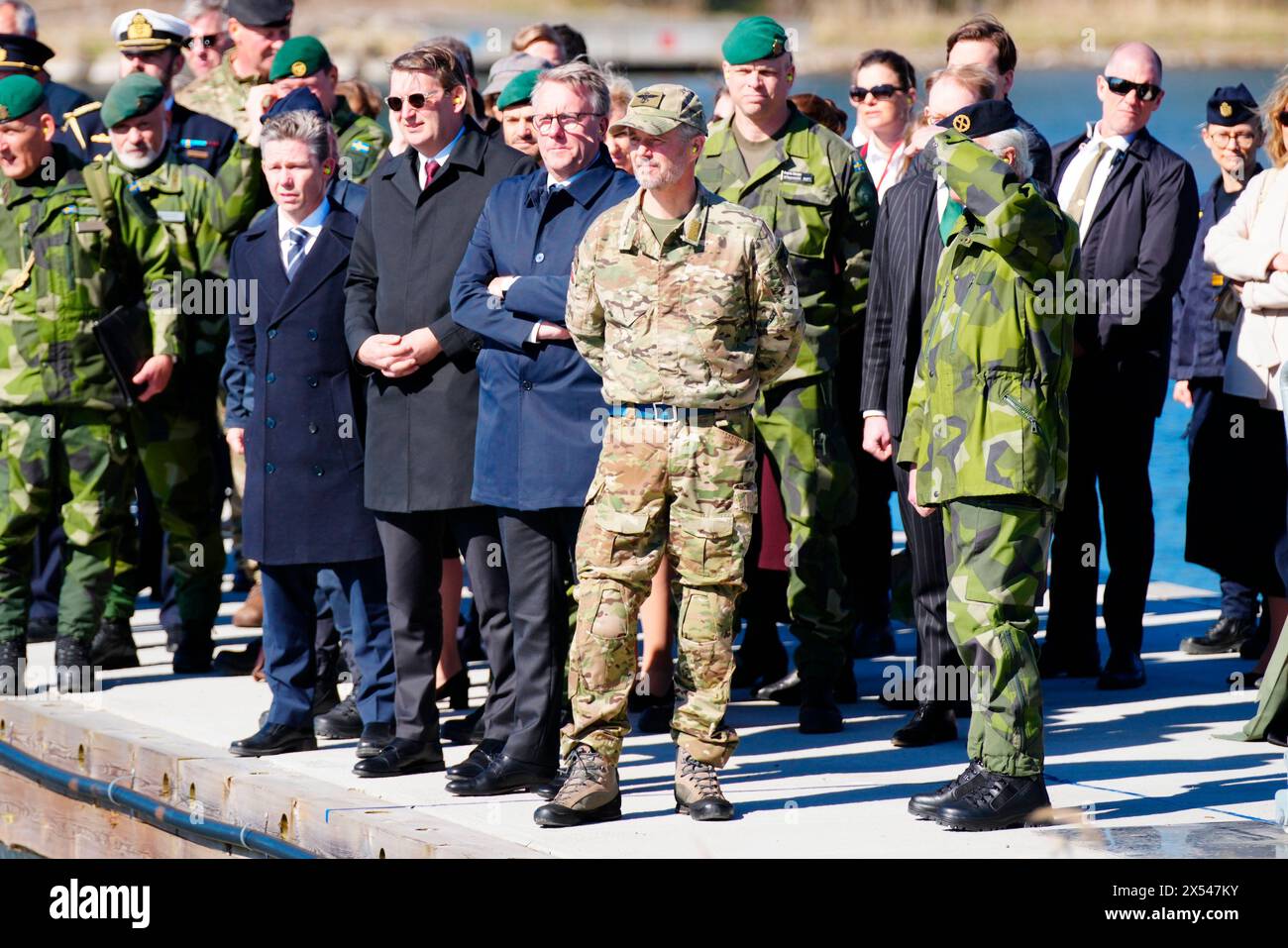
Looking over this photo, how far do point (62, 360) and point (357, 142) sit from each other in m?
1.47

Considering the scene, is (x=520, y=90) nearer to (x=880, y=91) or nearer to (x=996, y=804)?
(x=880, y=91)

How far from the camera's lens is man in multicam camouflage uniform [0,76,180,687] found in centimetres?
812

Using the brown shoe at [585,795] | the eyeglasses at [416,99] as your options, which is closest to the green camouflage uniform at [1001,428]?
the brown shoe at [585,795]

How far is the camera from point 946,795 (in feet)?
19.6

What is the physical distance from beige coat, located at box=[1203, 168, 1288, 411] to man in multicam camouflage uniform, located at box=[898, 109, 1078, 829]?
1424 millimetres

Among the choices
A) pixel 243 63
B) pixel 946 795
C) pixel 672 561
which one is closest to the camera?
pixel 946 795

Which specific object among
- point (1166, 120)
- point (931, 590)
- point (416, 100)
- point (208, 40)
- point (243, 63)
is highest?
point (1166, 120)

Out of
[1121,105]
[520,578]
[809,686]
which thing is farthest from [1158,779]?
[1121,105]

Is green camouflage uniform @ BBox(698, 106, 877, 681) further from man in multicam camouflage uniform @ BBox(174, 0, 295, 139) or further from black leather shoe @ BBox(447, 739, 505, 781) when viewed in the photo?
man in multicam camouflage uniform @ BBox(174, 0, 295, 139)

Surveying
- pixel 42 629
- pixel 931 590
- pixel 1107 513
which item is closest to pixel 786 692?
pixel 931 590

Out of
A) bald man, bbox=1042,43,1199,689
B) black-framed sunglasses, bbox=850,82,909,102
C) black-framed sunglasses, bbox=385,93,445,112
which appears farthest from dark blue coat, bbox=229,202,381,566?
bald man, bbox=1042,43,1199,689

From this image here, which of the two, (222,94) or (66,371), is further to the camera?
(222,94)
